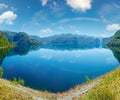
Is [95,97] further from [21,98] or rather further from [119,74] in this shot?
[119,74]

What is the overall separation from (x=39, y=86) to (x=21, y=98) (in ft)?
191

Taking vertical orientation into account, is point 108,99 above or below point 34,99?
above

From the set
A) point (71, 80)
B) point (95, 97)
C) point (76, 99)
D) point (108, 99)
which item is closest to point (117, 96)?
point (108, 99)

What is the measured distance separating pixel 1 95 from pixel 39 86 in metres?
62.1

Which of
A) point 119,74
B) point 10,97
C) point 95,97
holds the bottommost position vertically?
point 10,97

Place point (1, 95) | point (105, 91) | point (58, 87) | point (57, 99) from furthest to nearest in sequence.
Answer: point (58, 87)
point (57, 99)
point (1, 95)
point (105, 91)

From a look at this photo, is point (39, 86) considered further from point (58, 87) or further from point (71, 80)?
point (71, 80)

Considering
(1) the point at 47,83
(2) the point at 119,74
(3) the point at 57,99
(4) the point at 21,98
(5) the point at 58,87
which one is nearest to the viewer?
(4) the point at 21,98

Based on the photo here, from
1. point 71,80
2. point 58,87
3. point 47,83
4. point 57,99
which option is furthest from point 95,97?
point 71,80

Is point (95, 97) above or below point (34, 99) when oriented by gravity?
above

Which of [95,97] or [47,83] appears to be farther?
[47,83]

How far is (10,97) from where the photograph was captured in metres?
28.8

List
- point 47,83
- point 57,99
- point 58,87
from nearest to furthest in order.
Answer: point 57,99
point 58,87
point 47,83

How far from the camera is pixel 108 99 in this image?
15.0 metres
